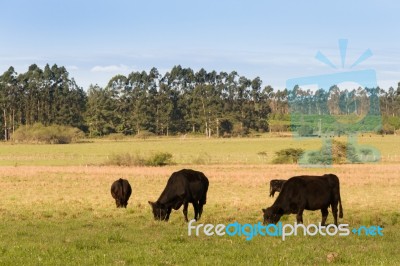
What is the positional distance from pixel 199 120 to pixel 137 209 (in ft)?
415

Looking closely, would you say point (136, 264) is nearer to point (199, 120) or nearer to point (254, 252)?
point (254, 252)

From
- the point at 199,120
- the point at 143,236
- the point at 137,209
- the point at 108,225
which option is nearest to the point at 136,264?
the point at 143,236

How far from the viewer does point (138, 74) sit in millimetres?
167375

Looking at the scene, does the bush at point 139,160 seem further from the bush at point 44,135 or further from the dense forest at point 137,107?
the dense forest at point 137,107

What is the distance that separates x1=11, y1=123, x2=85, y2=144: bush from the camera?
11525 cm

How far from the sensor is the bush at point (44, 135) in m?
115

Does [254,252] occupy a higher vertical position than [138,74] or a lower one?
lower

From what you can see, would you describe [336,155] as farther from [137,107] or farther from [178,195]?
[137,107]

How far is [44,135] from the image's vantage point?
11512 cm

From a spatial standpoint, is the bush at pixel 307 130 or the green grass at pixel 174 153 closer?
the green grass at pixel 174 153

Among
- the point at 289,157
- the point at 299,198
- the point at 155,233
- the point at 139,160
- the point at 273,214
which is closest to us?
the point at 299,198

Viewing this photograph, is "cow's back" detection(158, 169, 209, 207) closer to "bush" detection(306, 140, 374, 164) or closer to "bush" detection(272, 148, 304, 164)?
"bush" detection(306, 140, 374, 164)

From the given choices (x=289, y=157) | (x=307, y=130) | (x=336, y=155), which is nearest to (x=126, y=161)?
(x=289, y=157)

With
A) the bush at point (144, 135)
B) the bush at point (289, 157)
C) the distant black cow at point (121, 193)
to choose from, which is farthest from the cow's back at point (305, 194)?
the bush at point (144, 135)
